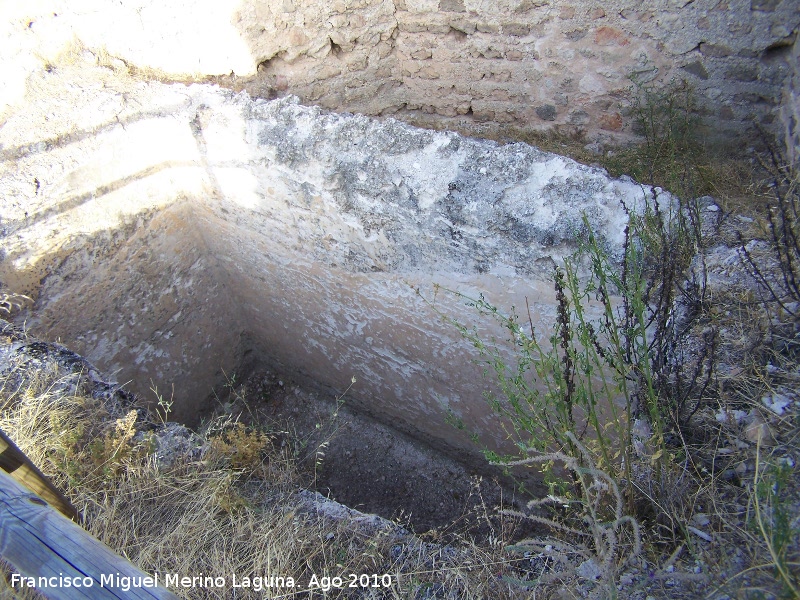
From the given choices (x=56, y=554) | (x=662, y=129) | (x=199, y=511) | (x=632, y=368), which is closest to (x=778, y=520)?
(x=632, y=368)

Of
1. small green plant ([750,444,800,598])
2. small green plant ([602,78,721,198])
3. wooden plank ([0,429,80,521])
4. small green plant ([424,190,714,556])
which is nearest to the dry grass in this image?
wooden plank ([0,429,80,521])

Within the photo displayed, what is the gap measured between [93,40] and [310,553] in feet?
10.5

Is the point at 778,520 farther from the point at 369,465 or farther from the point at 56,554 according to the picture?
the point at 369,465

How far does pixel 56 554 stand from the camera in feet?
4.28

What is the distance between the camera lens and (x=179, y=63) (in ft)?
11.3

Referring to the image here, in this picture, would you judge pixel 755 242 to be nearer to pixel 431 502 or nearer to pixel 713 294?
pixel 713 294

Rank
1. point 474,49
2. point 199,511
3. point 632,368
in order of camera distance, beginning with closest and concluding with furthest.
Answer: point 632,368, point 199,511, point 474,49

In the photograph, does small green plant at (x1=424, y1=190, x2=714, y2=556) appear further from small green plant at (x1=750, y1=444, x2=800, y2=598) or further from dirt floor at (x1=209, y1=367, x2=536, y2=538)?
dirt floor at (x1=209, y1=367, x2=536, y2=538)

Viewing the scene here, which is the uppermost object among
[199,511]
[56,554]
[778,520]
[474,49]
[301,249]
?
[474,49]

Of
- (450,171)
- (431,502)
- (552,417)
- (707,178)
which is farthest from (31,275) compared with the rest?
(707,178)

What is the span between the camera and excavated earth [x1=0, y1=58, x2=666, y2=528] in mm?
2432

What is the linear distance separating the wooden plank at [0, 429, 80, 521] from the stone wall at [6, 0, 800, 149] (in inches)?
99.6

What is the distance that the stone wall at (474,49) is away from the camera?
317 cm

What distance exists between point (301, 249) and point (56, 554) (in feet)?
6.75
